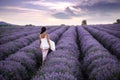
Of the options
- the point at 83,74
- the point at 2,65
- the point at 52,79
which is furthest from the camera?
the point at 83,74

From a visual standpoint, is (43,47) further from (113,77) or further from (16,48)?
(16,48)

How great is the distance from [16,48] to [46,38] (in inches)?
198

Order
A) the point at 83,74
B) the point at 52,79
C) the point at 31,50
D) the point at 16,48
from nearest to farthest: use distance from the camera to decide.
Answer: the point at 52,79, the point at 83,74, the point at 31,50, the point at 16,48

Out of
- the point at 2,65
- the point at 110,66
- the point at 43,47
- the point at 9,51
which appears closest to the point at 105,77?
the point at 110,66

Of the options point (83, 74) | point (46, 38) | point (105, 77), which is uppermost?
point (46, 38)

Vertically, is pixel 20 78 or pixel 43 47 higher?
pixel 43 47

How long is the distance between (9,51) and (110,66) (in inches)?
289

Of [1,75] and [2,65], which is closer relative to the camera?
[1,75]

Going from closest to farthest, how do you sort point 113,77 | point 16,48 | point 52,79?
point 52,79 → point 113,77 → point 16,48

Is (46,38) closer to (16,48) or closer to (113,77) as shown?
(113,77)

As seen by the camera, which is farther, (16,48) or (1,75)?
(16,48)

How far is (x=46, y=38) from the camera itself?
30.1 ft

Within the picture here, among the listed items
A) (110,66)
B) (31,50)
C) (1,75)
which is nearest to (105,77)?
(110,66)

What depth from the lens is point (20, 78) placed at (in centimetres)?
702
